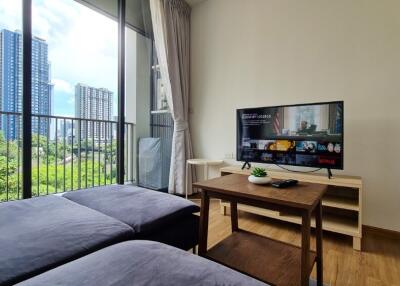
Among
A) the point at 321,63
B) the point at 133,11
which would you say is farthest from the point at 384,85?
the point at 133,11

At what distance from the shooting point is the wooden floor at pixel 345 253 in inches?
55.1

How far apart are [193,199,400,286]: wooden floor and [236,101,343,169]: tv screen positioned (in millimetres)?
654

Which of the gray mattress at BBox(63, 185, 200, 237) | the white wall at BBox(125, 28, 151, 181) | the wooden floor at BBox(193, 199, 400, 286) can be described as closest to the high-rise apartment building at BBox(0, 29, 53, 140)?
the white wall at BBox(125, 28, 151, 181)

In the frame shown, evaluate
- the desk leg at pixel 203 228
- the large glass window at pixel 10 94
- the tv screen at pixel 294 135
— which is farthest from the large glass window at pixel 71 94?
the desk leg at pixel 203 228

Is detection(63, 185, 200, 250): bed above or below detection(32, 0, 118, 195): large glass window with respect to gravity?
below

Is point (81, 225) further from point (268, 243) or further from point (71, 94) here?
point (71, 94)

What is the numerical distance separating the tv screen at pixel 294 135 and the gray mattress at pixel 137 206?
3.95 ft

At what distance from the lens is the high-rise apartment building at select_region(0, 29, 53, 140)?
1.99 m

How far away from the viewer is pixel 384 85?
198 cm

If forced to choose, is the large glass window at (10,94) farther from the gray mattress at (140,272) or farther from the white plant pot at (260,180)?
the white plant pot at (260,180)

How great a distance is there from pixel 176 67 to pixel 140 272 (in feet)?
8.87

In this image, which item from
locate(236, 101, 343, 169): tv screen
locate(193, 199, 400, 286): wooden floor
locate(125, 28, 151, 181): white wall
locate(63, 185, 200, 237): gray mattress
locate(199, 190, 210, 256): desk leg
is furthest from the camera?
locate(125, 28, 151, 181): white wall

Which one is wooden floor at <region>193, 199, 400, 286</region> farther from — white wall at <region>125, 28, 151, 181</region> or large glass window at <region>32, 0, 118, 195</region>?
large glass window at <region>32, 0, 118, 195</region>

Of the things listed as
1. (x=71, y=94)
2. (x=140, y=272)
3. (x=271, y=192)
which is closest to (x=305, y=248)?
(x=271, y=192)
